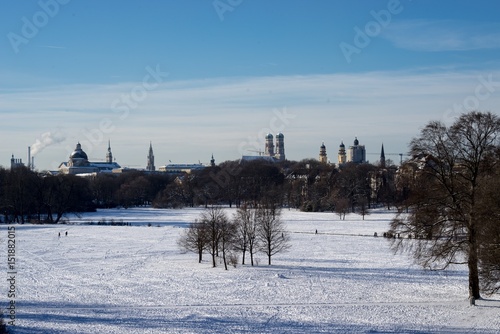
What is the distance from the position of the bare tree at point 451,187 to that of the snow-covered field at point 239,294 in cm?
223

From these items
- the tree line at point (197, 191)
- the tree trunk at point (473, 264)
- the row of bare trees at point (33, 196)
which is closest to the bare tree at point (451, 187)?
the tree trunk at point (473, 264)

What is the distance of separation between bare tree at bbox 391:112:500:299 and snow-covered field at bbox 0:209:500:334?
7.30 ft

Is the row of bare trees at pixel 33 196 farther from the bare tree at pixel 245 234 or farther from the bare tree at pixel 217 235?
the bare tree at pixel 245 234

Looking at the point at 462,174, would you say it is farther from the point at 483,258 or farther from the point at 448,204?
the point at 483,258

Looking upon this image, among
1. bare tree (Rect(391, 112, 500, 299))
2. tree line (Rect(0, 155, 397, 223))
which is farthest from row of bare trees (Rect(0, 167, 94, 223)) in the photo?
bare tree (Rect(391, 112, 500, 299))

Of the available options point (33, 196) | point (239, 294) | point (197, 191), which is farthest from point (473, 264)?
point (197, 191)

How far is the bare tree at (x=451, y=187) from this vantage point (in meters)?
24.6

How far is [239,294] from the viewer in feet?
92.3

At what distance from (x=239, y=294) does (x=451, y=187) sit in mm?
9494

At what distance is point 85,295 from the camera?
91.6 ft

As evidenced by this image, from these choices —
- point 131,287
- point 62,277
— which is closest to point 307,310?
point 131,287

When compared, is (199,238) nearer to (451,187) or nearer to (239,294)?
(239,294)

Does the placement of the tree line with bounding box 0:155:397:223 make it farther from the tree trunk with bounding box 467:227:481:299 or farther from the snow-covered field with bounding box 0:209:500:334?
the tree trunk with bounding box 467:227:481:299

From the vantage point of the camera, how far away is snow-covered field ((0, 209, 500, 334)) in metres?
22.4
